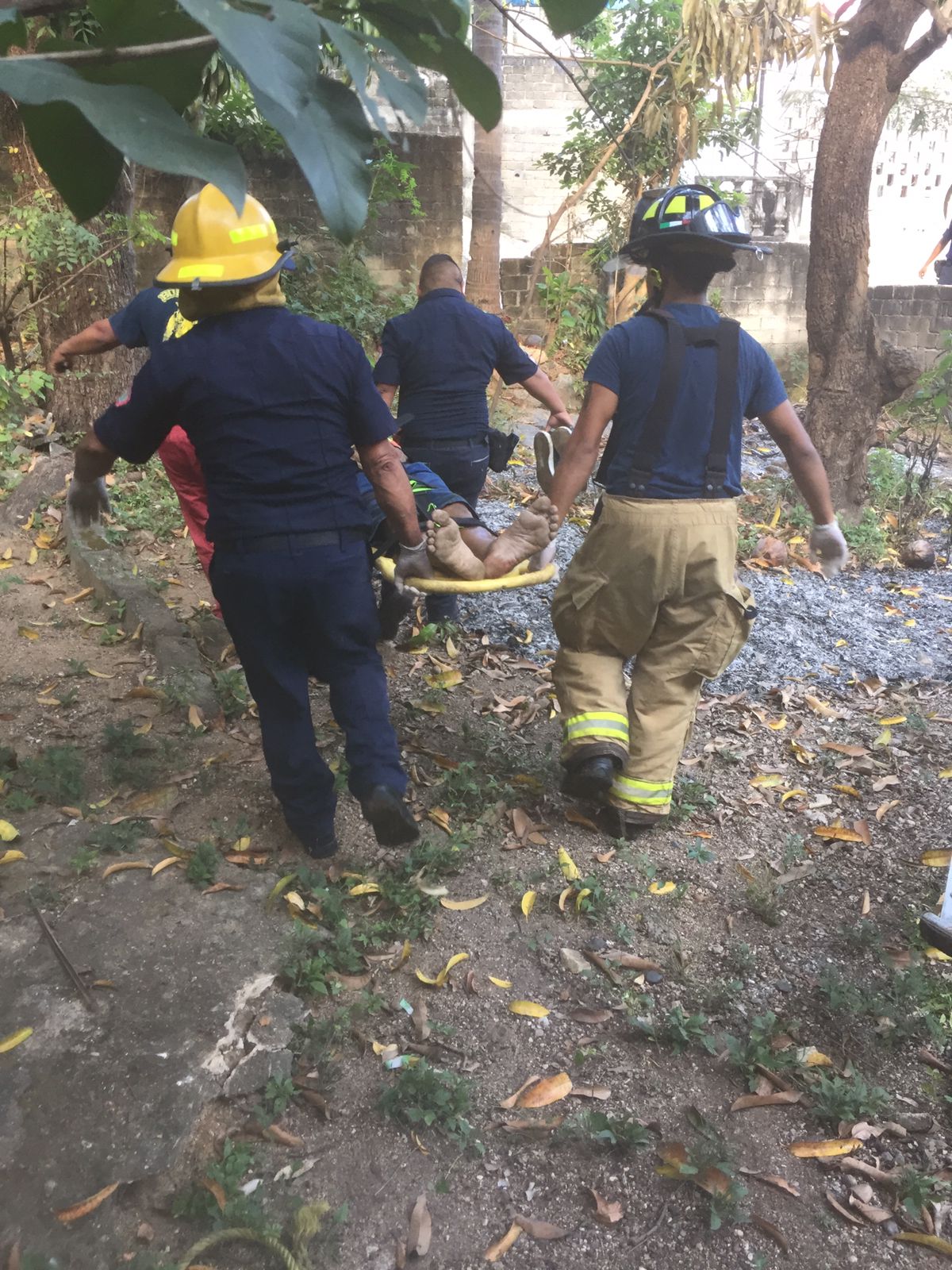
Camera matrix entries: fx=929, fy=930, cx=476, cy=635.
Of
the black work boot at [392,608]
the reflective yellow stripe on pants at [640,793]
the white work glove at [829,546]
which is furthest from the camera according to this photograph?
the black work boot at [392,608]

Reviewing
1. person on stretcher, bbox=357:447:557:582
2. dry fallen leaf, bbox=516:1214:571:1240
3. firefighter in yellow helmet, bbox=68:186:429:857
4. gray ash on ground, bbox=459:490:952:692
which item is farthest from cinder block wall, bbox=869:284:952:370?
dry fallen leaf, bbox=516:1214:571:1240

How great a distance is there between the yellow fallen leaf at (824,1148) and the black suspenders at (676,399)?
1.87 metres

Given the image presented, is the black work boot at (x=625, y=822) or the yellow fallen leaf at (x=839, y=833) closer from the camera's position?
the black work boot at (x=625, y=822)

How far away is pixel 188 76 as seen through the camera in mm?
985

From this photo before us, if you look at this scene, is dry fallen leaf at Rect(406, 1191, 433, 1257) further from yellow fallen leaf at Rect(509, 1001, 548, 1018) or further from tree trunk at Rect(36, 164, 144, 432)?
tree trunk at Rect(36, 164, 144, 432)

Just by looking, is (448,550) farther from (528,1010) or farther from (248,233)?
(528,1010)

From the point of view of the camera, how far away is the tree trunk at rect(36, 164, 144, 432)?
6191mm

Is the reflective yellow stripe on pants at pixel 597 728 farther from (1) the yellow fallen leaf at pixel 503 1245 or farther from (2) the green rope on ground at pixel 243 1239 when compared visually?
(2) the green rope on ground at pixel 243 1239

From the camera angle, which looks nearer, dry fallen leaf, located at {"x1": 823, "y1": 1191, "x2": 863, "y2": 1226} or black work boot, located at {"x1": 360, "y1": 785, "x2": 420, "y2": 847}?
dry fallen leaf, located at {"x1": 823, "y1": 1191, "x2": 863, "y2": 1226}

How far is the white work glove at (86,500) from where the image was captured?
2.84 m

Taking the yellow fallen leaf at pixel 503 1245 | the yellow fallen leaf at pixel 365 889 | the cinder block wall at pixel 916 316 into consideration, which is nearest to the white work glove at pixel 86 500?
the yellow fallen leaf at pixel 365 889

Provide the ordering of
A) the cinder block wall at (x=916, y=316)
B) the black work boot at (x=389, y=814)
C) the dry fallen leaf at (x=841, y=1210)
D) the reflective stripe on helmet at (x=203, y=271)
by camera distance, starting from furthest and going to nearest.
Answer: the cinder block wall at (x=916, y=316) → the black work boot at (x=389, y=814) → the reflective stripe on helmet at (x=203, y=271) → the dry fallen leaf at (x=841, y=1210)

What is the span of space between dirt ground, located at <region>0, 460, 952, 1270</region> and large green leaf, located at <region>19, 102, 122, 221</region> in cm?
184

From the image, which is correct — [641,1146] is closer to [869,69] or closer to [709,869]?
[709,869]
